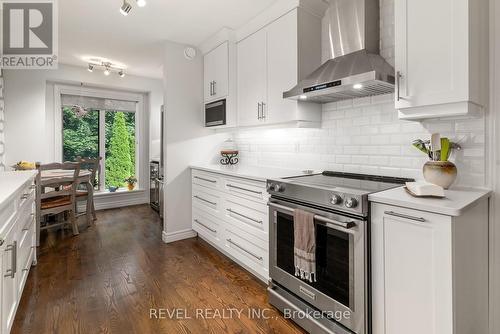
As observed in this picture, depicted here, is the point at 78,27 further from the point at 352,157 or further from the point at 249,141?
the point at 352,157

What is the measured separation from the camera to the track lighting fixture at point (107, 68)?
4304mm

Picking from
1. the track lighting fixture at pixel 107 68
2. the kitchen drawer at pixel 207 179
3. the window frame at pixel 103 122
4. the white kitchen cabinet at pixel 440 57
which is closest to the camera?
the white kitchen cabinet at pixel 440 57

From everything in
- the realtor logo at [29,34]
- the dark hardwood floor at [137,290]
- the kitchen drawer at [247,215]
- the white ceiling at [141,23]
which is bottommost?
the dark hardwood floor at [137,290]

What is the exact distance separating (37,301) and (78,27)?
284cm

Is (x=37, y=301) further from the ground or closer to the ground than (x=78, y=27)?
closer to the ground

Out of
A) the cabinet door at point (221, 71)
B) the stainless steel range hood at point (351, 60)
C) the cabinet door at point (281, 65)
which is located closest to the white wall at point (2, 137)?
the cabinet door at point (221, 71)

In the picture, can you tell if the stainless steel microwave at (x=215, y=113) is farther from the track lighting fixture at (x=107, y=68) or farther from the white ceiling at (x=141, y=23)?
the track lighting fixture at (x=107, y=68)

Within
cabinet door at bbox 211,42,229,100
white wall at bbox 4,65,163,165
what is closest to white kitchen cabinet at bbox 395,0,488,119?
cabinet door at bbox 211,42,229,100

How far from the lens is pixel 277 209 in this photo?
198 cm

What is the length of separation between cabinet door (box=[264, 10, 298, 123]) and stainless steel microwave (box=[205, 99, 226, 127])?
80 centimetres

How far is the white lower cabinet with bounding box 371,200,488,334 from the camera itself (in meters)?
1.21

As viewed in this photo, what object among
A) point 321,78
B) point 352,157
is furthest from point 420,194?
point 321,78

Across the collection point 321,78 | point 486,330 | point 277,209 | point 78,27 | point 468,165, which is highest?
point 78,27

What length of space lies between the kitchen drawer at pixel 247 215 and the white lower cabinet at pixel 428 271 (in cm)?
97
